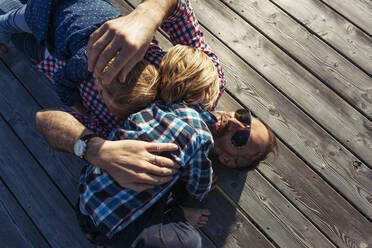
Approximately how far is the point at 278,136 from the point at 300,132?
0.16 metres

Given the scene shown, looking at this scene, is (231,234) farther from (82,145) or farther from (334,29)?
(334,29)

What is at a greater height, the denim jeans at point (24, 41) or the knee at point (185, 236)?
the denim jeans at point (24, 41)

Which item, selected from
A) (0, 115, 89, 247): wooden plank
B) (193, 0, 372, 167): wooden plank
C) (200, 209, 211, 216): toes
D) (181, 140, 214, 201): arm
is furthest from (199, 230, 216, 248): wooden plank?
(193, 0, 372, 167): wooden plank

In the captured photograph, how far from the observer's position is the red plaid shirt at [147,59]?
58.7 inches

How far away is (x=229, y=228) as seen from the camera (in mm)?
1705

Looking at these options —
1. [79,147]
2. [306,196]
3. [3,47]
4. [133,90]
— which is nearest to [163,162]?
[133,90]

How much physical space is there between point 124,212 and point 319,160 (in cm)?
137

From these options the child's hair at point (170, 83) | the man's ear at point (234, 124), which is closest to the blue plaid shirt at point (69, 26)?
the child's hair at point (170, 83)

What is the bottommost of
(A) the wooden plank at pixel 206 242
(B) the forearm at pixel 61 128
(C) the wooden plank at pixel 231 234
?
(A) the wooden plank at pixel 206 242

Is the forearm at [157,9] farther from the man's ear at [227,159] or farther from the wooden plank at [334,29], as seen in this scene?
the wooden plank at [334,29]

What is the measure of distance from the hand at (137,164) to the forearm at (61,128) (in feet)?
0.95

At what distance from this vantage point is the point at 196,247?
4.68ft

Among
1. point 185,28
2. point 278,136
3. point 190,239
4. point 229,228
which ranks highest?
point 185,28

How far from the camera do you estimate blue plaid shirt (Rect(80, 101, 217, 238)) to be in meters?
1.23
